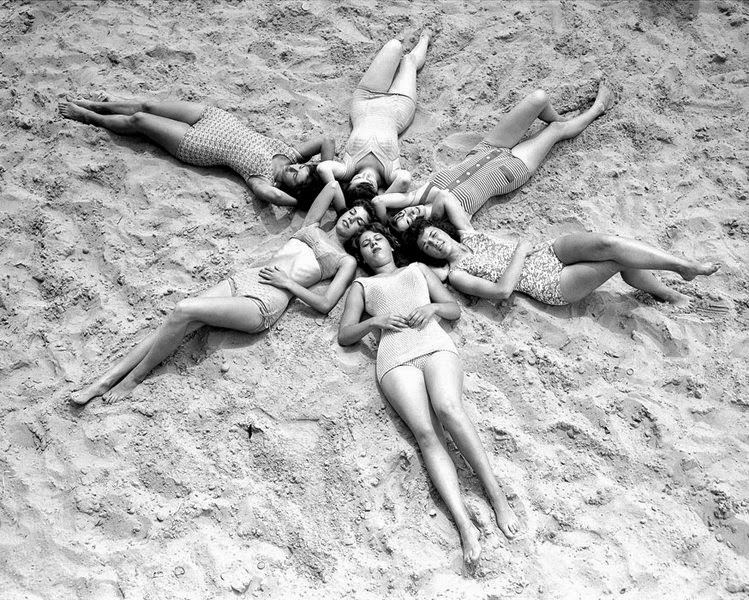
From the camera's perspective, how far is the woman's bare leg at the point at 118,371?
345cm

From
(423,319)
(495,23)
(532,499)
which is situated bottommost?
(532,499)

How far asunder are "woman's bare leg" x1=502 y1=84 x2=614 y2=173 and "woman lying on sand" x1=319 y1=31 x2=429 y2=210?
719 mm

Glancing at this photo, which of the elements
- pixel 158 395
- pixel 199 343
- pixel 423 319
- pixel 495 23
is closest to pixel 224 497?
pixel 158 395

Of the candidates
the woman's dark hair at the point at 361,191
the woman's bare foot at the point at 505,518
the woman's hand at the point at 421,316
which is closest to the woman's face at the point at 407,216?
the woman's dark hair at the point at 361,191

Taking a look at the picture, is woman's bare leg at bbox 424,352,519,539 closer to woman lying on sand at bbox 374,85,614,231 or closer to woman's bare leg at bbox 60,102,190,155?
woman lying on sand at bbox 374,85,614,231

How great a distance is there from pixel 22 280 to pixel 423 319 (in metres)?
2.18

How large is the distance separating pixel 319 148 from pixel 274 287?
46.3 inches

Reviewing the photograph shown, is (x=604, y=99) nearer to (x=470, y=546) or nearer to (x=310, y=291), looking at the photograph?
(x=310, y=291)

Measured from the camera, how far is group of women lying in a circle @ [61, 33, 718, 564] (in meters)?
3.42

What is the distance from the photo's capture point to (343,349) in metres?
3.73

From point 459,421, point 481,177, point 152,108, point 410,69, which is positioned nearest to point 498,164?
point 481,177

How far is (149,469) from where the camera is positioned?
3209 mm

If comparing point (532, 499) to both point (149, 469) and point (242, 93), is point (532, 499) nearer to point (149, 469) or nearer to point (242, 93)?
point (149, 469)

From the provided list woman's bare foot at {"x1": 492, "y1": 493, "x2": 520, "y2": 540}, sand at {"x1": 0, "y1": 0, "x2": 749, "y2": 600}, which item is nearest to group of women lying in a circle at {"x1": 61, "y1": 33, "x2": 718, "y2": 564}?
woman's bare foot at {"x1": 492, "y1": 493, "x2": 520, "y2": 540}
